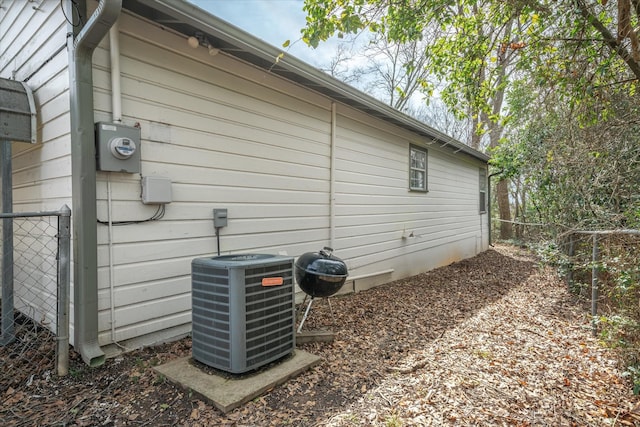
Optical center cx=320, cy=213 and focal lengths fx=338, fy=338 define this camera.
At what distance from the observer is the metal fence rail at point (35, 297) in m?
2.47

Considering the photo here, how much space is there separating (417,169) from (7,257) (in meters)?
6.72

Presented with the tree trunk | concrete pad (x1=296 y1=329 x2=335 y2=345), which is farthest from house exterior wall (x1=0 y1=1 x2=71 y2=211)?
the tree trunk

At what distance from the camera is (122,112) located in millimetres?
2736

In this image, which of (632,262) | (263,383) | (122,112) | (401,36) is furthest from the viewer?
(401,36)

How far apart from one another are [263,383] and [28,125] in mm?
3010

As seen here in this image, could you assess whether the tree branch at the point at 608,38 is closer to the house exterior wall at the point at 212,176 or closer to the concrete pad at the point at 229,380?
the house exterior wall at the point at 212,176

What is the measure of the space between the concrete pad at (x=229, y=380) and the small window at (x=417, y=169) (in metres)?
5.16

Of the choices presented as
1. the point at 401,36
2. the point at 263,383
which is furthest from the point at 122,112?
the point at 401,36

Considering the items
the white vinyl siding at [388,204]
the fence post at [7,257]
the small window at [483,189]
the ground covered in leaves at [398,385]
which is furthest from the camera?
the small window at [483,189]

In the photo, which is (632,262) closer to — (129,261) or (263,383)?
(263,383)

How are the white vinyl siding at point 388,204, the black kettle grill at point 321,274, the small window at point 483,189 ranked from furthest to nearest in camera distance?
the small window at point 483,189 < the white vinyl siding at point 388,204 < the black kettle grill at point 321,274

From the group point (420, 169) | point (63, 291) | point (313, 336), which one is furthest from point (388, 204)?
point (63, 291)

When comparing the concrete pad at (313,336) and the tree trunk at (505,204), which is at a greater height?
the tree trunk at (505,204)

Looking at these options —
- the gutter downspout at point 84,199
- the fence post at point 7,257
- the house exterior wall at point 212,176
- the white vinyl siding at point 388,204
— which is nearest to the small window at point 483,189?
the white vinyl siding at point 388,204
